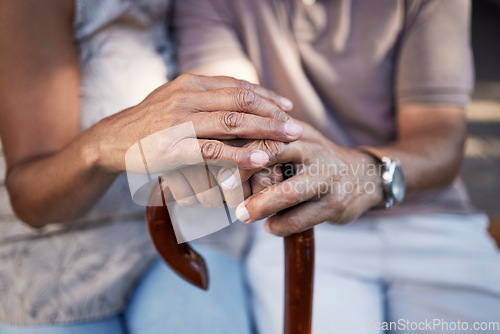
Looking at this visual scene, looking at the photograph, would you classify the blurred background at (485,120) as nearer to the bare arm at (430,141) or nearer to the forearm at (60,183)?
the bare arm at (430,141)

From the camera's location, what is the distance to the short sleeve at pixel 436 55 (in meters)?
0.61

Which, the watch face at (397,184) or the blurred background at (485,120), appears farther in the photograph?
the blurred background at (485,120)

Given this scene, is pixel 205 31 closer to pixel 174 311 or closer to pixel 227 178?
pixel 227 178

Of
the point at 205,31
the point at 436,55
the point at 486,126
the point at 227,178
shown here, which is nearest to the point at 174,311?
the point at 227,178

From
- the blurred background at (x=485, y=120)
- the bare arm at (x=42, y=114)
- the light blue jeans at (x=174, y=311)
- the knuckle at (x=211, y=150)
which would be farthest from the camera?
the blurred background at (x=485, y=120)

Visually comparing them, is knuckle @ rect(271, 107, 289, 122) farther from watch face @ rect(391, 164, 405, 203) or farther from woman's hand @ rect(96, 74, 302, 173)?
watch face @ rect(391, 164, 405, 203)

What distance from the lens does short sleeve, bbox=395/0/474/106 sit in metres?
0.61

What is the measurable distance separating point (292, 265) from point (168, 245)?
0.50ft

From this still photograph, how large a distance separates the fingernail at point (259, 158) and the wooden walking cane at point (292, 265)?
0.38 ft

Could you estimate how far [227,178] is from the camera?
384 mm

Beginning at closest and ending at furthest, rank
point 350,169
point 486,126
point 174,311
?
point 350,169, point 174,311, point 486,126

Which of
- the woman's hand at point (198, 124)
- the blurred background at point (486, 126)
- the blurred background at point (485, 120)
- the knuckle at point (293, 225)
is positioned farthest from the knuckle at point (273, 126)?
the blurred background at point (486, 126)

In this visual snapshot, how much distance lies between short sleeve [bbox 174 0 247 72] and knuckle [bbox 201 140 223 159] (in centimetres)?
29

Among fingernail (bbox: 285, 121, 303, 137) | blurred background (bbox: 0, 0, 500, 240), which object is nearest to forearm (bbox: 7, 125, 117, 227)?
fingernail (bbox: 285, 121, 303, 137)
